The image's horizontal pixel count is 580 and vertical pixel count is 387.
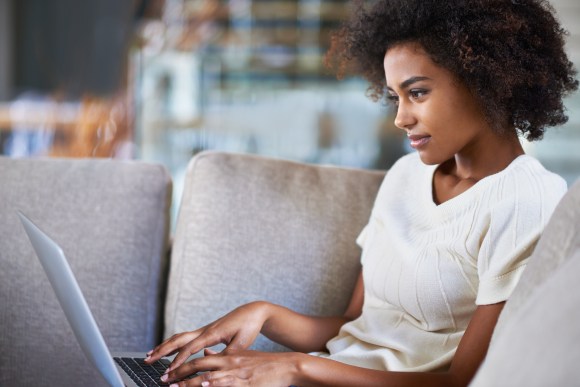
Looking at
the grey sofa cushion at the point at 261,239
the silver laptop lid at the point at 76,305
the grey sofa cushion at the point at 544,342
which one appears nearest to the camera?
the grey sofa cushion at the point at 544,342

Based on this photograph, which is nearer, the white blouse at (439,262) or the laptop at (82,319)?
the laptop at (82,319)

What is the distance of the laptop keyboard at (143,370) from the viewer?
1262 mm

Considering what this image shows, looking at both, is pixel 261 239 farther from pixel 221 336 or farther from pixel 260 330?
pixel 221 336

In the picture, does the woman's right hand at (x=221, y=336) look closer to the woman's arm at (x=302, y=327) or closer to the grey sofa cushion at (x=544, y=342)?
the woman's arm at (x=302, y=327)

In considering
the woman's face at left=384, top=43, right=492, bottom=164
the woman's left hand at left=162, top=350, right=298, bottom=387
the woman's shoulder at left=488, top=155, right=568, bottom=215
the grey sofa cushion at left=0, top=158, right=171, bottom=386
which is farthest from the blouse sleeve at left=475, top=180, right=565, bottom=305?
the grey sofa cushion at left=0, top=158, right=171, bottom=386

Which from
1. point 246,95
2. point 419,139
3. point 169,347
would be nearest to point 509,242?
point 419,139

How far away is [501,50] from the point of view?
1335mm

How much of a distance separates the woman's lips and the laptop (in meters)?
0.53

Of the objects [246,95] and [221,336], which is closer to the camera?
[221,336]

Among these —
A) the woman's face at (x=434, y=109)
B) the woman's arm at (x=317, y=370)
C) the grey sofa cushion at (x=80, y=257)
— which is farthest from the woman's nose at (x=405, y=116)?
the grey sofa cushion at (x=80, y=257)

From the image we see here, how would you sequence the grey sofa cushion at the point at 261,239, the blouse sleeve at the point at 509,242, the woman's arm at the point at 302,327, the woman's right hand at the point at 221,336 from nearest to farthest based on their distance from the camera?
1. the blouse sleeve at the point at 509,242
2. the woman's right hand at the point at 221,336
3. the woman's arm at the point at 302,327
4. the grey sofa cushion at the point at 261,239

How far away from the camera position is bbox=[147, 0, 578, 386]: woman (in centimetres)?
122

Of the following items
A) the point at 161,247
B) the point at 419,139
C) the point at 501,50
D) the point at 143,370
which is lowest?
the point at 143,370

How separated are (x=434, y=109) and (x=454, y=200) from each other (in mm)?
149
